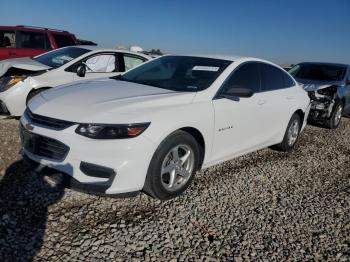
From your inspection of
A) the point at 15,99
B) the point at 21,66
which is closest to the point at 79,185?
the point at 15,99

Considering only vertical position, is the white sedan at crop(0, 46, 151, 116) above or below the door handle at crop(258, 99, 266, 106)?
below

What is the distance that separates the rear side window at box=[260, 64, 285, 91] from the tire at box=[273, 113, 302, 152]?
0.66 m

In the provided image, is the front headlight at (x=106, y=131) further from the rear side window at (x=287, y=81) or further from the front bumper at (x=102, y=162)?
the rear side window at (x=287, y=81)

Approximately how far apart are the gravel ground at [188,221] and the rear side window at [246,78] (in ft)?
3.75

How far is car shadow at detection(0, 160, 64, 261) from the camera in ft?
8.81

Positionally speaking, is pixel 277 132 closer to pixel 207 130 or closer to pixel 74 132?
pixel 207 130

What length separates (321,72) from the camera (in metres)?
9.09

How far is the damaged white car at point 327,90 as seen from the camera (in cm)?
814

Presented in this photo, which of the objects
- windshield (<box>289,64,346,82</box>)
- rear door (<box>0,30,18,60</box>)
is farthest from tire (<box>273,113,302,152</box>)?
rear door (<box>0,30,18,60</box>)

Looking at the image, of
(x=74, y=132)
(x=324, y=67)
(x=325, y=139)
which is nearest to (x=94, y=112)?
(x=74, y=132)

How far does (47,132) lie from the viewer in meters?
3.24

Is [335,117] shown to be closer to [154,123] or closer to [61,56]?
[61,56]

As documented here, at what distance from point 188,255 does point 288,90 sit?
354cm

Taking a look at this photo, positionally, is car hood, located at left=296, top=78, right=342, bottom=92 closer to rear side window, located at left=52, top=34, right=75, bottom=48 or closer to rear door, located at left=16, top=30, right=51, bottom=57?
rear side window, located at left=52, top=34, right=75, bottom=48
